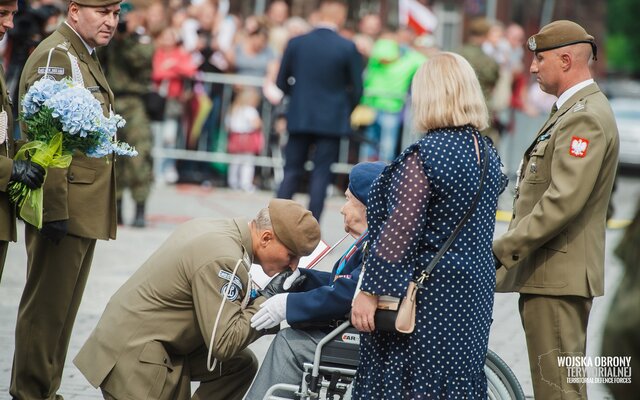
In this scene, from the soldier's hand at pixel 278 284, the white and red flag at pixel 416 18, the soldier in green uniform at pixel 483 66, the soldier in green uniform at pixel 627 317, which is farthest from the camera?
the white and red flag at pixel 416 18

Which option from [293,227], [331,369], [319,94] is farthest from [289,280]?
[319,94]

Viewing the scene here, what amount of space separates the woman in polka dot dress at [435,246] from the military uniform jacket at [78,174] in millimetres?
1721

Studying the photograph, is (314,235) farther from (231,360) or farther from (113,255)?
(113,255)

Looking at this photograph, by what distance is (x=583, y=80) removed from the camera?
5.36m

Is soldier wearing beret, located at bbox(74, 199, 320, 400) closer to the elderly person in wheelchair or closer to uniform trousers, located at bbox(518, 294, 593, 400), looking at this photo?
the elderly person in wheelchair

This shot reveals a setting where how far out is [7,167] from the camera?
5203 mm

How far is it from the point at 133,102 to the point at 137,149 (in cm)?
48

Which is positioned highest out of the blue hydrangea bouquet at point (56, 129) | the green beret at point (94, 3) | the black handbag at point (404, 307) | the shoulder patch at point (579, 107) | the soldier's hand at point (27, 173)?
the green beret at point (94, 3)

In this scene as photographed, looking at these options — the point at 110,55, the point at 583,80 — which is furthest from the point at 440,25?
the point at 583,80

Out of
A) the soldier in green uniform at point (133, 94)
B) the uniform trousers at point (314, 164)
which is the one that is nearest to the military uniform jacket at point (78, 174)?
the soldier in green uniform at point (133, 94)

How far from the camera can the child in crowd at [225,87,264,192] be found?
15.8 meters

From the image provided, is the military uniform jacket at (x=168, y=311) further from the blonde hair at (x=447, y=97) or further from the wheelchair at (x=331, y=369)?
the blonde hair at (x=447, y=97)

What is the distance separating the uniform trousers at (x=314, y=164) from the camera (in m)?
11.3

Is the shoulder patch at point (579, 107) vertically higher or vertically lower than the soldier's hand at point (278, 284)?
higher
